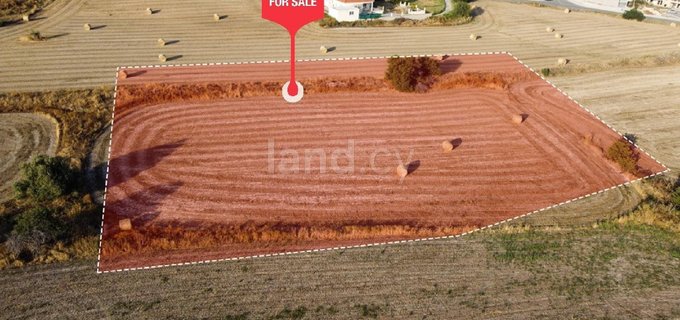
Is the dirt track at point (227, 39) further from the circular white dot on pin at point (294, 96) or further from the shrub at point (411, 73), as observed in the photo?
the circular white dot on pin at point (294, 96)

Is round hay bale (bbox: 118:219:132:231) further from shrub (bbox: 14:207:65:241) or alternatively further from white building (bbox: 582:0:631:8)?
white building (bbox: 582:0:631:8)

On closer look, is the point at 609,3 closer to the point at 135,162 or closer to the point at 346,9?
the point at 346,9

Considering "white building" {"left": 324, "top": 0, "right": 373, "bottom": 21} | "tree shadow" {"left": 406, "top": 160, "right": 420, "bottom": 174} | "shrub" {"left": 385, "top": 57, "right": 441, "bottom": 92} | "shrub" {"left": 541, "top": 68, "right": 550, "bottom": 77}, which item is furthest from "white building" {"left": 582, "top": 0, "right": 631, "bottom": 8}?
"tree shadow" {"left": 406, "top": 160, "right": 420, "bottom": 174}

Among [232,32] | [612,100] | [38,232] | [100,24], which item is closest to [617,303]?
[612,100]

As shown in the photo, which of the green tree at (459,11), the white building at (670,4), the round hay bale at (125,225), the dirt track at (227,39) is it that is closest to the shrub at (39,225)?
the round hay bale at (125,225)

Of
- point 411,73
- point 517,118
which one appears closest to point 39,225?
point 411,73
